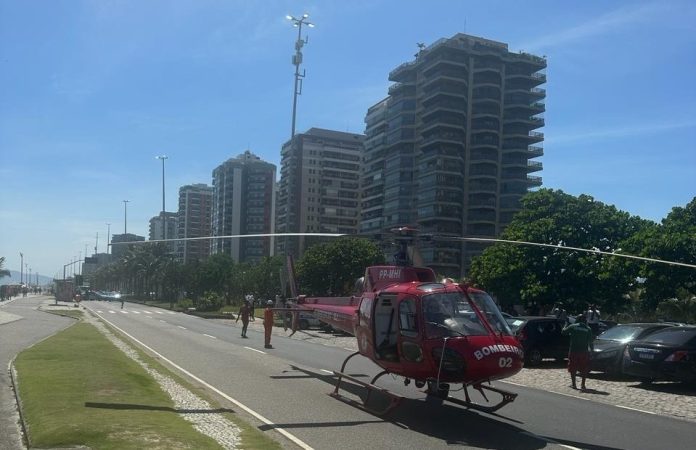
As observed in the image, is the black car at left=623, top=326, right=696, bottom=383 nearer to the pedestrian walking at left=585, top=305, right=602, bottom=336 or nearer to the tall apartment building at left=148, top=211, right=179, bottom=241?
the pedestrian walking at left=585, top=305, right=602, bottom=336

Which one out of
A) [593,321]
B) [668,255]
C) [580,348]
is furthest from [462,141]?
[580,348]

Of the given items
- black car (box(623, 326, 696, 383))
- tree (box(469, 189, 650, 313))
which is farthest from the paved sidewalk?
tree (box(469, 189, 650, 313))

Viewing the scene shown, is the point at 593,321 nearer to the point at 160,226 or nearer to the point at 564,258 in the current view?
the point at 564,258

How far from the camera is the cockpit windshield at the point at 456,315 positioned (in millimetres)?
11117

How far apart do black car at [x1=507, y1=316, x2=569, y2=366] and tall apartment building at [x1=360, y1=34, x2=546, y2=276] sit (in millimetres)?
80491

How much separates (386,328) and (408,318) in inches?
32.7

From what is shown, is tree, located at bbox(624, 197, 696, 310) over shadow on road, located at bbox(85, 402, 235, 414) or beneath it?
over

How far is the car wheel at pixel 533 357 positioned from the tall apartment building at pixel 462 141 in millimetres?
81198

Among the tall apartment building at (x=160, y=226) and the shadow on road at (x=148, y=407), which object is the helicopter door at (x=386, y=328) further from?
the tall apartment building at (x=160, y=226)

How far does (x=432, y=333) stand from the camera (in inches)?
→ 444

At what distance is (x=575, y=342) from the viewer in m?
16.6

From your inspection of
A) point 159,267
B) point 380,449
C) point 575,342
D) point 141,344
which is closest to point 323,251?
point 141,344

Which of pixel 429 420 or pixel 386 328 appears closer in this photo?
pixel 429 420

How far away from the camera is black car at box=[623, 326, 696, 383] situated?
15992 millimetres
